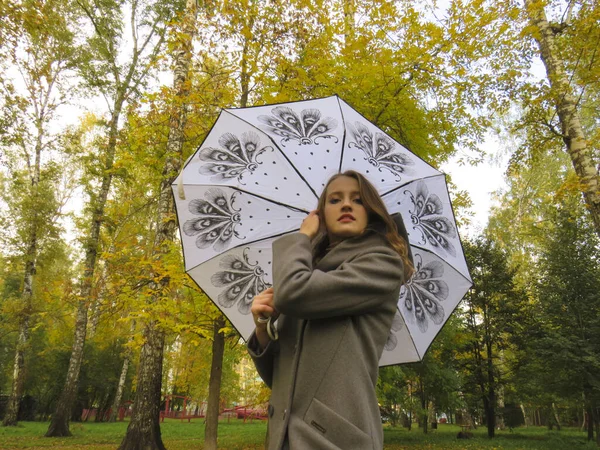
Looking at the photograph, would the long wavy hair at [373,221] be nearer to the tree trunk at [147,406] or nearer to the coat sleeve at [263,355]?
the coat sleeve at [263,355]

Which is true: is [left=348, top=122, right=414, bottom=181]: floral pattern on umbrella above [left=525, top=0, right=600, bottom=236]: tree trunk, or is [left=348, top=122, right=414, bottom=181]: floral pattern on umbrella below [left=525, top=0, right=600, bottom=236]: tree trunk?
below

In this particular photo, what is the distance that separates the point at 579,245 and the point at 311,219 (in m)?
16.5

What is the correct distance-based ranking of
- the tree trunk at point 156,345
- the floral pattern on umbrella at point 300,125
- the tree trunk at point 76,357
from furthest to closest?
the tree trunk at point 76,357
the tree trunk at point 156,345
the floral pattern on umbrella at point 300,125

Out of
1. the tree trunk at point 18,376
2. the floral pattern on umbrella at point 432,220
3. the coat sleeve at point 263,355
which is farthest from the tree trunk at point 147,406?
the tree trunk at point 18,376

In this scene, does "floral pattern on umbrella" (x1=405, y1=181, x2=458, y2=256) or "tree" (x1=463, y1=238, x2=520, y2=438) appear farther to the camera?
"tree" (x1=463, y1=238, x2=520, y2=438)

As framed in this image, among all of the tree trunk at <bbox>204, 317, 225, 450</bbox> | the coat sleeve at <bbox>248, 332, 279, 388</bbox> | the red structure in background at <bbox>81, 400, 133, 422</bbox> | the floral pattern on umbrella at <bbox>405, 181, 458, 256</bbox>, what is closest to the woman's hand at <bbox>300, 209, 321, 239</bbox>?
the coat sleeve at <bbox>248, 332, 279, 388</bbox>

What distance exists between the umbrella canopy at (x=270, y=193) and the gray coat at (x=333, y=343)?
3.89 feet

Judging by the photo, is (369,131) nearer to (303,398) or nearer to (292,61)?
(303,398)

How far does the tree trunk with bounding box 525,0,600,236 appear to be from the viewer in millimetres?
6918

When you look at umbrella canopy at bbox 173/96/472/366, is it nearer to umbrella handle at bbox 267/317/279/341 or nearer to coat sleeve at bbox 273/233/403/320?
umbrella handle at bbox 267/317/279/341

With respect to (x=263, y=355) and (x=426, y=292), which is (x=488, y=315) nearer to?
(x=426, y=292)

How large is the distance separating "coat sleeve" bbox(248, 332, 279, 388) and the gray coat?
→ 5.9 inches

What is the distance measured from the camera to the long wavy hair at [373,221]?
4.97 ft

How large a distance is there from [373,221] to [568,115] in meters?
8.15
